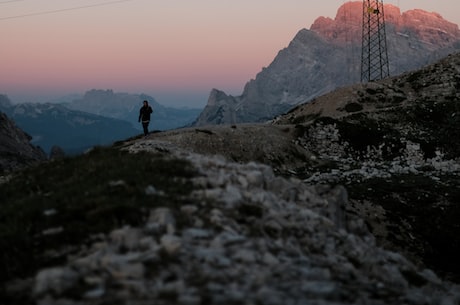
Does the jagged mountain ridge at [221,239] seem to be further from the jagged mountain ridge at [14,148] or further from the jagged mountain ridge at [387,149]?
the jagged mountain ridge at [14,148]

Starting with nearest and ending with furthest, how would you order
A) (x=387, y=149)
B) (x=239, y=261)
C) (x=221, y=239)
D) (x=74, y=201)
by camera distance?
(x=239, y=261)
(x=221, y=239)
(x=74, y=201)
(x=387, y=149)

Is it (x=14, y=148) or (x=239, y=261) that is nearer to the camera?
(x=239, y=261)

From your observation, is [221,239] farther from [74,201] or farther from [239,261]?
[74,201]

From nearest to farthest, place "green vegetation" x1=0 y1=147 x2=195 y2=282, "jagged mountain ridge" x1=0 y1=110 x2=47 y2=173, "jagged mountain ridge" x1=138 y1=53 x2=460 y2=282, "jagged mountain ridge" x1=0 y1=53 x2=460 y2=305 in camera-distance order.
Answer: "jagged mountain ridge" x1=0 y1=53 x2=460 y2=305, "green vegetation" x1=0 y1=147 x2=195 y2=282, "jagged mountain ridge" x1=138 y1=53 x2=460 y2=282, "jagged mountain ridge" x1=0 y1=110 x2=47 y2=173

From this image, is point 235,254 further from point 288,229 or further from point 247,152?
point 247,152

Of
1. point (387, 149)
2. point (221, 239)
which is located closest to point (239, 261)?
point (221, 239)

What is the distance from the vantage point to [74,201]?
13.6m

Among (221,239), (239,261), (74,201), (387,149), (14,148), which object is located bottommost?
(14,148)

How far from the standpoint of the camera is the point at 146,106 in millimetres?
38531

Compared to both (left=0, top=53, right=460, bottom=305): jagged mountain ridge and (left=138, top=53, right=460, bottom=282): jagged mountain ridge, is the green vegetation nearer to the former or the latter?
(left=0, top=53, right=460, bottom=305): jagged mountain ridge

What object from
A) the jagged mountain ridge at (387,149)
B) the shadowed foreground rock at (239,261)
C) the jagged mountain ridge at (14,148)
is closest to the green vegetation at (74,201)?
the shadowed foreground rock at (239,261)

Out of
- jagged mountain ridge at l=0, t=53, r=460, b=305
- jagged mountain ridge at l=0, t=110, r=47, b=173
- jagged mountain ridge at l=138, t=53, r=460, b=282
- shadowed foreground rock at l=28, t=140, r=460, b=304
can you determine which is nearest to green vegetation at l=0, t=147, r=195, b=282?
jagged mountain ridge at l=0, t=53, r=460, b=305

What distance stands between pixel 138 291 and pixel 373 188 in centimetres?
2457

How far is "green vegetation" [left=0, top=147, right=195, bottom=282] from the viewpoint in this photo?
443 inches
